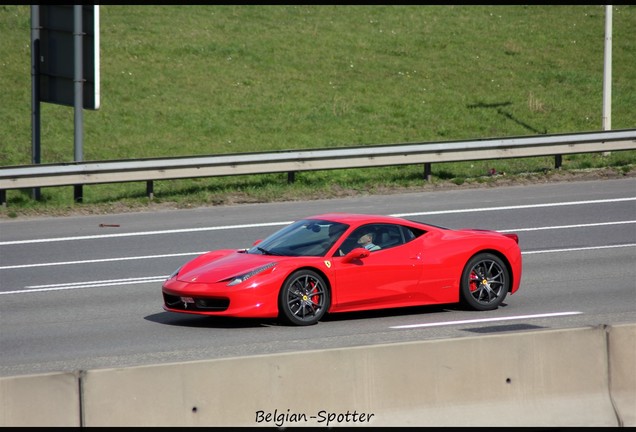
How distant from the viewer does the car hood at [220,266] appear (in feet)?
38.1

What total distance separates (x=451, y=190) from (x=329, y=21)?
1632cm

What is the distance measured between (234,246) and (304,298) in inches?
214

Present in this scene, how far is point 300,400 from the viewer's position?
7.38 m

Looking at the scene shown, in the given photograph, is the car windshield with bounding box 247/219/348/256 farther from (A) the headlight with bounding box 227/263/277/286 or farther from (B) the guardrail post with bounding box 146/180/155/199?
(B) the guardrail post with bounding box 146/180/155/199

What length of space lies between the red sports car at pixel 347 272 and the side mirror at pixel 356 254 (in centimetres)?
1

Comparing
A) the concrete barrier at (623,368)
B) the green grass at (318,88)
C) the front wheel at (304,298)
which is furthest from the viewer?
the green grass at (318,88)

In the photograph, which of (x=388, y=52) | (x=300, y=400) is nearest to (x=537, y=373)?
(x=300, y=400)

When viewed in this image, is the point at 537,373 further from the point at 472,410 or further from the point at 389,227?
the point at 389,227

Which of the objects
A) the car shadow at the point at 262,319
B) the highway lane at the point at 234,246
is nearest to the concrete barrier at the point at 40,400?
the highway lane at the point at 234,246

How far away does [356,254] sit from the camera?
11.8 metres

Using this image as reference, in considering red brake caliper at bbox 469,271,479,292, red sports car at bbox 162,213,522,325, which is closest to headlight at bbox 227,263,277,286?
red sports car at bbox 162,213,522,325

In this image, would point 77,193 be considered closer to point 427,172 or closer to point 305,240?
point 427,172

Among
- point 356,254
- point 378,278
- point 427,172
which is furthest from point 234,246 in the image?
point 427,172

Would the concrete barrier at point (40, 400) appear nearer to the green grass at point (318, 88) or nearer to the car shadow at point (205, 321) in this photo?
the car shadow at point (205, 321)
